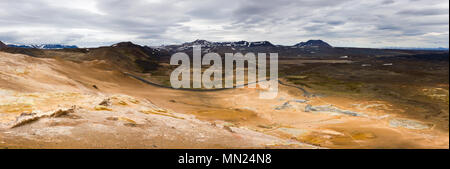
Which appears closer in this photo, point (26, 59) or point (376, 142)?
point (376, 142)

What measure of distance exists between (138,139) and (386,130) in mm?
27866

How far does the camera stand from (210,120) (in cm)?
2814

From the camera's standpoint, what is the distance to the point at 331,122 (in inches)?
1229

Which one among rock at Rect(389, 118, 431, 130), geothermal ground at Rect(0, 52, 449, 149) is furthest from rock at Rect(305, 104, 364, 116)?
rock at Rect(389, 118, 431, 130)

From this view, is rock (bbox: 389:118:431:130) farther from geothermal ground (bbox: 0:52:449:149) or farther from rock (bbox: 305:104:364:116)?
rock (bbox: 305:104:364:116)

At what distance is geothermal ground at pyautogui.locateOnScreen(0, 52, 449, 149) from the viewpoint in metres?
10.2

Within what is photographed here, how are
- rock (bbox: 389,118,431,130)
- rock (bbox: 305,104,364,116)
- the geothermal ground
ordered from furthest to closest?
rock (bbox: 305,104,364,116) < rock (bbox: 389,118,431,130) < the geothermal ground

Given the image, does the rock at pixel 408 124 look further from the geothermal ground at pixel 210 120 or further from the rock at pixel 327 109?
the rock at pixel 327 109

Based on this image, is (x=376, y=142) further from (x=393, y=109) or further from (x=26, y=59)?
(x=26, y=59)

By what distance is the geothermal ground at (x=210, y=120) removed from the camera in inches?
401

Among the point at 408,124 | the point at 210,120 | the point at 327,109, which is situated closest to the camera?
the point at 210,120

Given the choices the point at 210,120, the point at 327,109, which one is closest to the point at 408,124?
the point at 327,109

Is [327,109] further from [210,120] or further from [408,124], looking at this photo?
[210,120]
